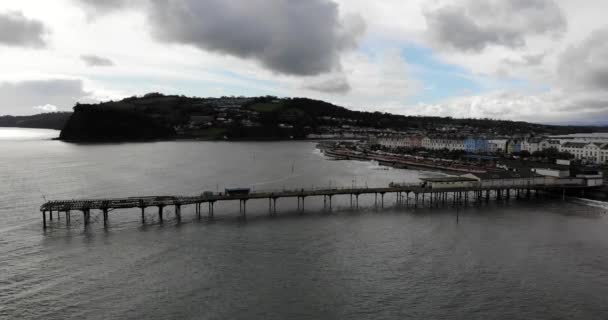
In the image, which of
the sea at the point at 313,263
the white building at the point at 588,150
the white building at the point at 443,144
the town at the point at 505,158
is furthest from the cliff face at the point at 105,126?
the white building at the point at 588,150

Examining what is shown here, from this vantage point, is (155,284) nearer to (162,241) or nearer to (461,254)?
(162,241)

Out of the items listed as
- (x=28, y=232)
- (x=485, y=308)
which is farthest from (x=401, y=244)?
(x=28, y=232)

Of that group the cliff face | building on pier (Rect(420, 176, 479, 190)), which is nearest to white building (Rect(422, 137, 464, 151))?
building on pier (Rect(420, 176, 479, 190))

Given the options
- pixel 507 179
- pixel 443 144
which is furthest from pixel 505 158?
pixel 507 179

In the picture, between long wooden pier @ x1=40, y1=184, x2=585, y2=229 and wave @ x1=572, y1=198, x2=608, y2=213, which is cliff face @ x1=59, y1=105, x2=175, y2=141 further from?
wave @ x1=572, y1=198, x2=608, y2=213

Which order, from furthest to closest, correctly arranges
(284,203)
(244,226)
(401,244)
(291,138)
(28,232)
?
(291,138) → (284,203) → (244,226) → (28,232) → (401,244)

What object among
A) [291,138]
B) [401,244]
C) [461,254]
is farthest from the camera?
[291,138]
